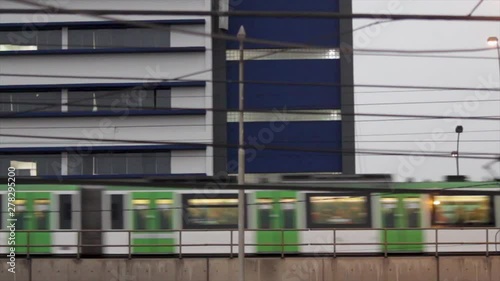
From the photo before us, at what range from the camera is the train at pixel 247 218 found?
23.2 m

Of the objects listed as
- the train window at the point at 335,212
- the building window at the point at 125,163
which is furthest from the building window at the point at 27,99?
the train window at the point at 335,212

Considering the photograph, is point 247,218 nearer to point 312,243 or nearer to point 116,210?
point 312,243

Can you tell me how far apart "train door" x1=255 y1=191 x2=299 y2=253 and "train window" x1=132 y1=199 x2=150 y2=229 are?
3.22m

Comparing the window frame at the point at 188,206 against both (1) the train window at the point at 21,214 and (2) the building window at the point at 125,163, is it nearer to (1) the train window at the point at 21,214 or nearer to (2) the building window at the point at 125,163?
(1) the train window at the point at 21,214

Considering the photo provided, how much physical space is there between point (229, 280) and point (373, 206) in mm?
4647

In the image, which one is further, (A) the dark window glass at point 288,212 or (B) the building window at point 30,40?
(B) the building window at point 30,40

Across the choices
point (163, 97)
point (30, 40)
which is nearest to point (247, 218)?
point (163, 97)

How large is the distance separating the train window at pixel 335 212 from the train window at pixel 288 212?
18.6 inches

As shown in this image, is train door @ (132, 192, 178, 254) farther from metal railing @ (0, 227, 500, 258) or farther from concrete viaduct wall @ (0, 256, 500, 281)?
concrete viaduct wall @ (0, 256, 500, 281)

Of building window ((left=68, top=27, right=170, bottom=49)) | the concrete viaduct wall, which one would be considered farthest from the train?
building window ((left=68, top=27, right=170, bottom=49))

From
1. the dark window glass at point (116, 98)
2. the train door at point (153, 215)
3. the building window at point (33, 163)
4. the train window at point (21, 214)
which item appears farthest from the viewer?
the dark window glass at point (116, 98)

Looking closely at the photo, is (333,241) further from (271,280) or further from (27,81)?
(27,81)

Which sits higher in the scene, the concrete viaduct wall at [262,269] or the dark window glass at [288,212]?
the dark window glass at [288,212]

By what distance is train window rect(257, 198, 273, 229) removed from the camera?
23.2 m
